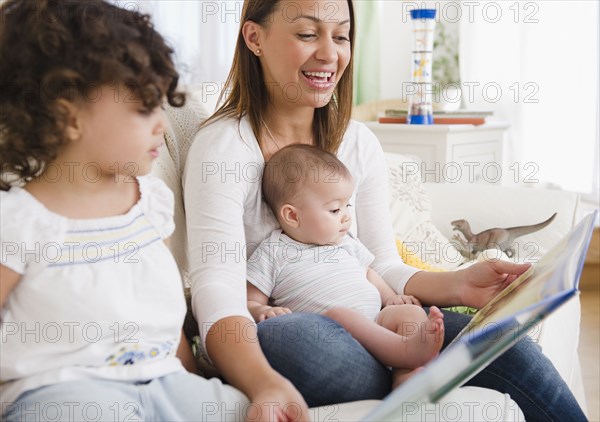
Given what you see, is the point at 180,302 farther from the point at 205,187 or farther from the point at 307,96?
the point at 307,96

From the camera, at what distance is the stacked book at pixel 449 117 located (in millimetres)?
3203

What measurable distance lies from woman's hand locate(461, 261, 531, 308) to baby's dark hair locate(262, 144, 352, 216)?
0.27 meters

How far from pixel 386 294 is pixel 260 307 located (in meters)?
0.27

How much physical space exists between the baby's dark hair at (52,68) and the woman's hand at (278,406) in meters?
0.39

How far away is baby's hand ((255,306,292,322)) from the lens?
50.1 inches

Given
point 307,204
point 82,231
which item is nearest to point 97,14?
point 82,231

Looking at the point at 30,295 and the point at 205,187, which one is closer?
the point at 30,295

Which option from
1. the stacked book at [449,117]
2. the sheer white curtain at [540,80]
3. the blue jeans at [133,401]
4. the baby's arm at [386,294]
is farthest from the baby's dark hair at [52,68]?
the sheer white curtain at [540,80]

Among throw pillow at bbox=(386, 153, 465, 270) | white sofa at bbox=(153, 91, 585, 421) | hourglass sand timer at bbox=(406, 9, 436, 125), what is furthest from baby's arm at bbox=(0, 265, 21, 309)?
hourglass sand timer at bbox=(406, 9, 436, 125)

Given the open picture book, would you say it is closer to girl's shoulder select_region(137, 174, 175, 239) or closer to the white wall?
girl's shoulder select_region(137, 174, 175, 239)

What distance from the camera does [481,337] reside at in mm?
830

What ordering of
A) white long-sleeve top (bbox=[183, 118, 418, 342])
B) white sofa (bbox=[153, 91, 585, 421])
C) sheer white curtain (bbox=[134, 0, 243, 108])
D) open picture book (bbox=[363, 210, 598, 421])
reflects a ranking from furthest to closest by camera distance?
sheer white curtain (bbox=[134, 0, 243, 108]) → white long-sleeve top (bbox=[183, 118, 418, 342]) → white sofa (bbox=[153, 91, 585, 421]) → open picture book (bbox=[363, 210, 598, 421])

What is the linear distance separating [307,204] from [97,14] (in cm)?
52

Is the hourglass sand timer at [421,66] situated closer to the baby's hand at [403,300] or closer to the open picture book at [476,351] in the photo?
the baby's hand at [403,300]
